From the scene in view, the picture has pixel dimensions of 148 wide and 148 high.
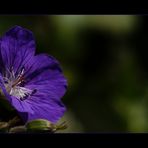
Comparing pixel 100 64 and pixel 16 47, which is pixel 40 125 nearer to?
pixel 16 47

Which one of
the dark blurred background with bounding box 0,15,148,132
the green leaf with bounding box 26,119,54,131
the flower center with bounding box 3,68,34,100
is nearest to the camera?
the green leaf with bounding box 26,119,54,131

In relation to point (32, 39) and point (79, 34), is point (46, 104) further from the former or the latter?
point (79, 34)

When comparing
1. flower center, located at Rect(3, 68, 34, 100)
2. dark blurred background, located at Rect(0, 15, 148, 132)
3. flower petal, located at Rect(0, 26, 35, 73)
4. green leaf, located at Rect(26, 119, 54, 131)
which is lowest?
dark blurred background, located at Rect(0, 15, 148, 132)

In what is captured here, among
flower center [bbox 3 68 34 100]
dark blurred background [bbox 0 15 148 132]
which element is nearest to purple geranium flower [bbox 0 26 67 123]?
flower center [bbox 3 68 34 100]

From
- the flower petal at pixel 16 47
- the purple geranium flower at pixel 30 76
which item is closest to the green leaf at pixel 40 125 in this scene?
the purple geranium flower at pixel 30 76

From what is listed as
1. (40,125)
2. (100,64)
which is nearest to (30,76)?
(40,125)

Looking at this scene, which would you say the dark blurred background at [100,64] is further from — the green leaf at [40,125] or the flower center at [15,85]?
the green leaf at [40,125]

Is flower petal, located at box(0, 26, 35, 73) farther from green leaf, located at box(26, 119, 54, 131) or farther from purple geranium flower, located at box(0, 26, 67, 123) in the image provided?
green leaf, located at box(26, 119, 54, 131)
